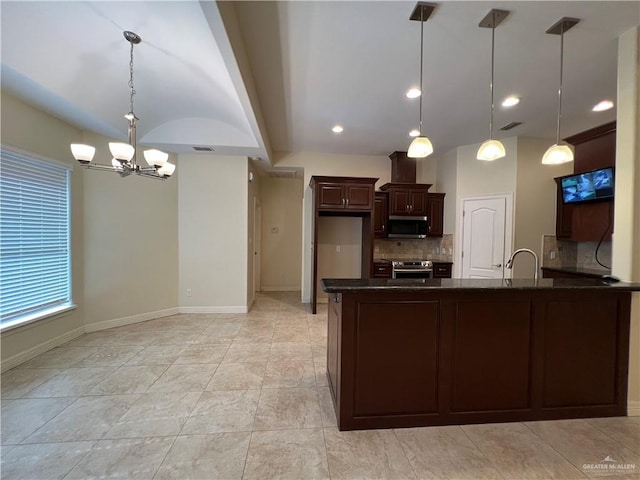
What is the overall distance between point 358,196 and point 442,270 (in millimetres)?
2069

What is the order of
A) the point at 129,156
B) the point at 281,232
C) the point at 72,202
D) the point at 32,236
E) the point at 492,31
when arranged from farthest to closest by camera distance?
the point at 281,232
the point at 72,202
the point at 32,236
the point at 129,156
the point at 492,31

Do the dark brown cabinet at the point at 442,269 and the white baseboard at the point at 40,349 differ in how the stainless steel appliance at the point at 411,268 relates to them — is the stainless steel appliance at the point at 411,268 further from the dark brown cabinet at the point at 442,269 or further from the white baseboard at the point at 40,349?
the white baseboard at the point at 40,349

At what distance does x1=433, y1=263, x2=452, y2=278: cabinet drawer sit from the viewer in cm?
488

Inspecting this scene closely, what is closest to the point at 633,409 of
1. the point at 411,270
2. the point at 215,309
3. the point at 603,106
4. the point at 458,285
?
the point at 458,285

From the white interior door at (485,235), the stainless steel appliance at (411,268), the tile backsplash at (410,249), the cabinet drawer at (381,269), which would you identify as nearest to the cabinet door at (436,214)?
the tile backsplash at (410,249)

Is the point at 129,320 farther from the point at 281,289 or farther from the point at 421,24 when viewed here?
the point at 421,24

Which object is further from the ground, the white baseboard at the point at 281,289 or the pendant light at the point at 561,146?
the pendant light at the point at 561,146

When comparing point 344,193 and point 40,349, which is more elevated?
point 344,193

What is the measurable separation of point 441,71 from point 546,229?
3.32 meters

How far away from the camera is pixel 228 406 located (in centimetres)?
216

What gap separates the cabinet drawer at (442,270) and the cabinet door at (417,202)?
101 cm

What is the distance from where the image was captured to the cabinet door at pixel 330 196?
451 centimetres

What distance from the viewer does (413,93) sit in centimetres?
297

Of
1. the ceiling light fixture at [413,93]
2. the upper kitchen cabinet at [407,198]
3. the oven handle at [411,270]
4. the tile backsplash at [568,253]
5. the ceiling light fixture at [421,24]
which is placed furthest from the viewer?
the upper kitchen cabinet at [407,198]
